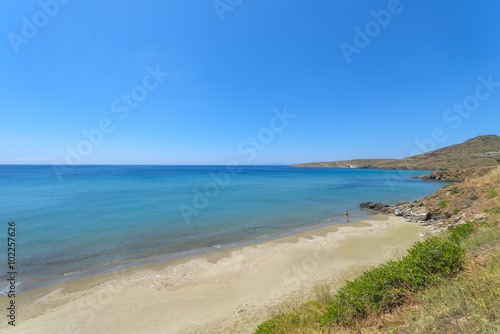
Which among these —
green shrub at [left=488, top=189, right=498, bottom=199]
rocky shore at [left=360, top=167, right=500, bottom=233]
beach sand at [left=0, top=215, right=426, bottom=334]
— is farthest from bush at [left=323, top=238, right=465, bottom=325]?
green shrub at [left=488, top=189, right=498, bottom=199]

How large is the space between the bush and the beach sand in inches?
135

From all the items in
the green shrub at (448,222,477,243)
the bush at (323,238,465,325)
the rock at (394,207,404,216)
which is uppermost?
the bush at (323,238,465,325)

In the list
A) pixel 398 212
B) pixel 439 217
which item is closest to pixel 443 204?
pixel 439 217

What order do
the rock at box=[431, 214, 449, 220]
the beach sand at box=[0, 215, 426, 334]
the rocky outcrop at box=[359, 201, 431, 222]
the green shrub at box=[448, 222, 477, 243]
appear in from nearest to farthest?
1. the beach sand at box=[0, 215, 426, 334]
2. the green shrub at box=[448, 222, 477, 243]
3. the rock at box=[431, 214, 449, 220]
4. the rocky outcrop at box=[359, 201, 431, 222]

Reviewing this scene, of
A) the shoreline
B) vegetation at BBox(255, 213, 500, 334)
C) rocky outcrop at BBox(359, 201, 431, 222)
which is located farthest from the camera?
rocky outcrop at BBox(359, 201, 431, 222)

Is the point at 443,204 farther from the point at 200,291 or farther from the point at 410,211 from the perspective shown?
the point at 200,291

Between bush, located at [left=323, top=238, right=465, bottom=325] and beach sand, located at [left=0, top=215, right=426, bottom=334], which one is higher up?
bush, located at [left=323, top=238, right=465, bottom=325]

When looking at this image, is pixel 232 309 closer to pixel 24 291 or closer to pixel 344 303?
pixel 344 303

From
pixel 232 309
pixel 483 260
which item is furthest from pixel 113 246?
pixel 483 260

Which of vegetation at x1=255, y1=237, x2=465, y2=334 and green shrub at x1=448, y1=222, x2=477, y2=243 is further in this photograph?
green shrub at x1=448, y1=222, x2=477, y2=243

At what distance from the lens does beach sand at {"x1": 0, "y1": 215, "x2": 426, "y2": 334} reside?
7531 mm

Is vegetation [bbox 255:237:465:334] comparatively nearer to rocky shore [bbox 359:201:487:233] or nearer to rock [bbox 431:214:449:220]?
rocky shore [bbox 359:201:487:233]

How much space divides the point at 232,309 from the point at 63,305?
7.63 meters

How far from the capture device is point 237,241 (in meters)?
16.3
